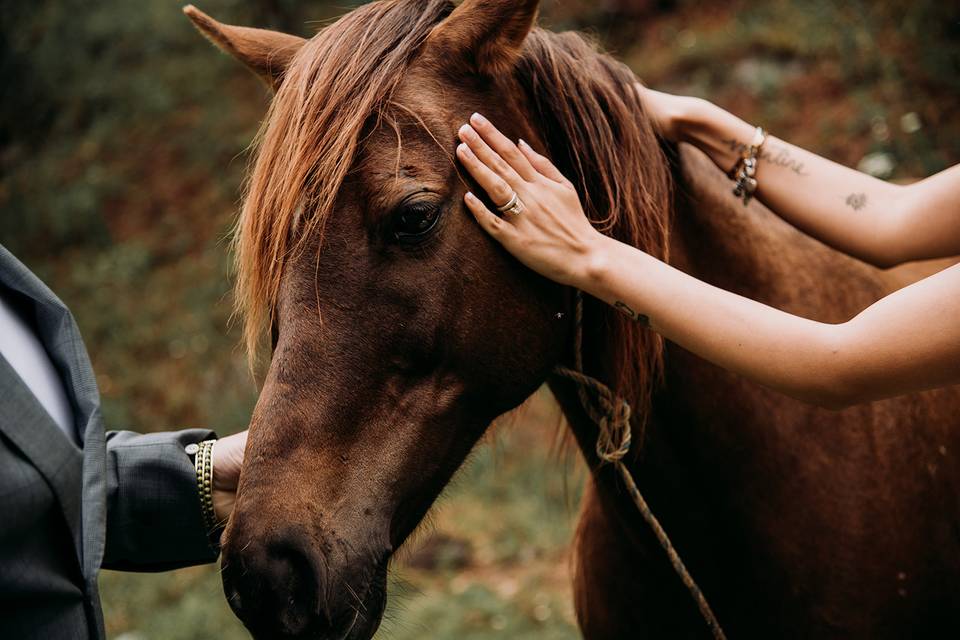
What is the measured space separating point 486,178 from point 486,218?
8 centimetres

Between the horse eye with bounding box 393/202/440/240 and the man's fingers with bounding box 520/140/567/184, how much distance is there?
0.26 meters

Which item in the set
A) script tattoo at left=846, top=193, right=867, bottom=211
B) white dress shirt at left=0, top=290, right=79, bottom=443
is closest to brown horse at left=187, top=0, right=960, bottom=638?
script tattoo at left=846, top=193, right=867, bottom=211

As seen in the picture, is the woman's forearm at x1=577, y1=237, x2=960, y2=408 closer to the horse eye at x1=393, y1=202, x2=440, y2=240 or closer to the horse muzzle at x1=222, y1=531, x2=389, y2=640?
the horse eye at x1=393, y1=202, x2=440, y2=240

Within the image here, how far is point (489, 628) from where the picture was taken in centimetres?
459

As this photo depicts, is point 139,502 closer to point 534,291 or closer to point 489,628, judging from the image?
point 534,291

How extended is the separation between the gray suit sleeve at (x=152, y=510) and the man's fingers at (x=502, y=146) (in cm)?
106

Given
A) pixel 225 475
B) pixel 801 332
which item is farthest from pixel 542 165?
pixel 225 475

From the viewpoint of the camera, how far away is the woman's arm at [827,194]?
77.9 inches

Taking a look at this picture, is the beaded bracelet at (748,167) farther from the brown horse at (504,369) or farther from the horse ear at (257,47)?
the horse ear at (257,47)

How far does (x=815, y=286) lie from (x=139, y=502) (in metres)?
1.78

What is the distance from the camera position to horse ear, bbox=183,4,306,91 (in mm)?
2064

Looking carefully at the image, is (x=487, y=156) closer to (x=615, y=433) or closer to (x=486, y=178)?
(x=486, y=178)

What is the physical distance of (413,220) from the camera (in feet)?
5.34

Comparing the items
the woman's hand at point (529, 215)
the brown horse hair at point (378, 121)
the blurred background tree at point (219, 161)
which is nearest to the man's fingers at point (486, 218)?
the woman's hand at point (529, 215)
